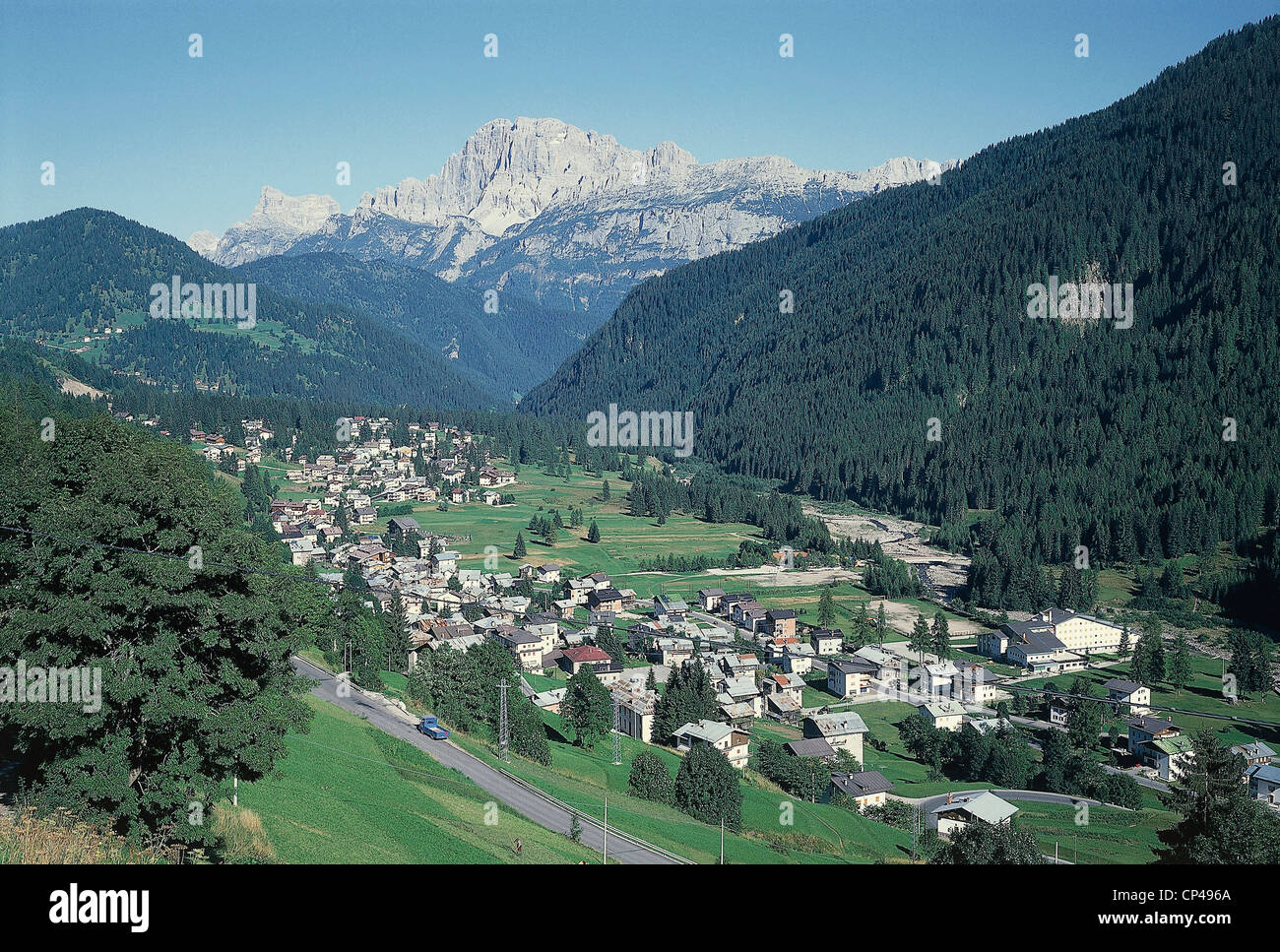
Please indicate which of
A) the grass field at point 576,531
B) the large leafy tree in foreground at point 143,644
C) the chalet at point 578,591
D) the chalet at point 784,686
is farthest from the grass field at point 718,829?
the grass field at point 576,531

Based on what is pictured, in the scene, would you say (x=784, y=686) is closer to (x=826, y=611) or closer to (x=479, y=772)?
(x=826, y=611)

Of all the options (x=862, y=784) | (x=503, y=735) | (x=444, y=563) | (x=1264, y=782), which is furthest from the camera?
(x=444, y=563)

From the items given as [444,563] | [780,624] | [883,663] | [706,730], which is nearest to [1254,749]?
[883,663]

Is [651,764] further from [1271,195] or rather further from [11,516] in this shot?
[1271,195]

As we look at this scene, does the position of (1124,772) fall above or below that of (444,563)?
below

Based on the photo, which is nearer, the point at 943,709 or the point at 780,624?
the point at 943,709

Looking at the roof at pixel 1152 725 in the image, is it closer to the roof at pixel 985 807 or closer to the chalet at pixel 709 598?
the roof at pixel 985 807
